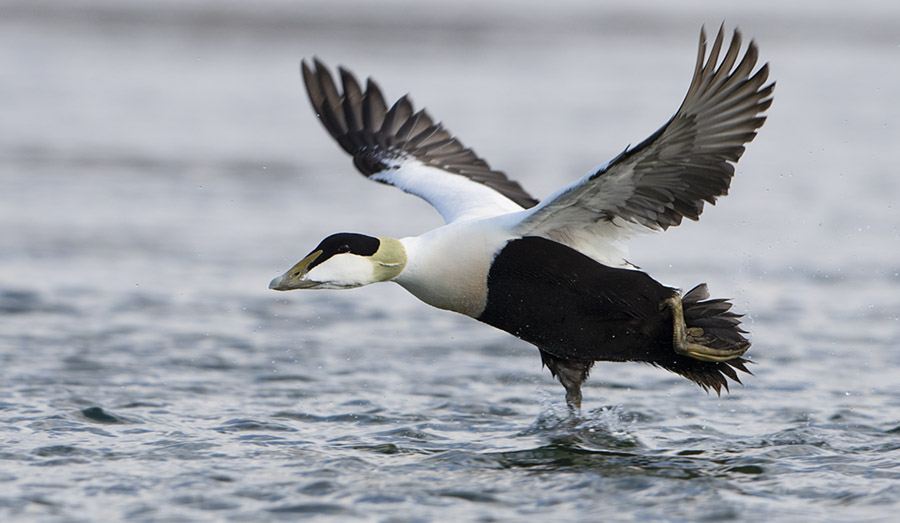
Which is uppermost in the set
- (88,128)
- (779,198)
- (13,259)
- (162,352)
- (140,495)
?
(88,128)

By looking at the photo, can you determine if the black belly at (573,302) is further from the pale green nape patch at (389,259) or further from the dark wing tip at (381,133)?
the dark wing tip at (381,133)

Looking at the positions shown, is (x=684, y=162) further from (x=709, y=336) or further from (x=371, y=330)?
(x=371, y=330)

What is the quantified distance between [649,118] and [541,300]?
10.5 metres

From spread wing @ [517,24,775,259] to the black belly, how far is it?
15cm

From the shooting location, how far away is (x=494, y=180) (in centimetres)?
715

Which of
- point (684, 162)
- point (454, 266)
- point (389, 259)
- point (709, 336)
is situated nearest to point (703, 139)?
point (684, 162)

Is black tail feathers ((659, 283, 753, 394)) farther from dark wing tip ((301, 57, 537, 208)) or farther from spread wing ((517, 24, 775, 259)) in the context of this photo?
dark wing tip ((301, 57, 537, 208))

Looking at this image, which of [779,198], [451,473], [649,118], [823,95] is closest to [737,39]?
[451,473]

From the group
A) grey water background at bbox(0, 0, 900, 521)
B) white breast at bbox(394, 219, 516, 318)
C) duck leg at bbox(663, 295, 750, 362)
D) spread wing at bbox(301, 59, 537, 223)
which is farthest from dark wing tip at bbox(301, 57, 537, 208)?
duck leg at bbox(663, 295, 750, 362)

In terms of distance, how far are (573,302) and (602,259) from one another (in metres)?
0.31

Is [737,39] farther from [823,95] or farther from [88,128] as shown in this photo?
[823,95]

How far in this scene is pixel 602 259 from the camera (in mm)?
5711

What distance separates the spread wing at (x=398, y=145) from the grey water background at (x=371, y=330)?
1.04 meters

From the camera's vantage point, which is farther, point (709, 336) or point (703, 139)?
point (709, 336)
